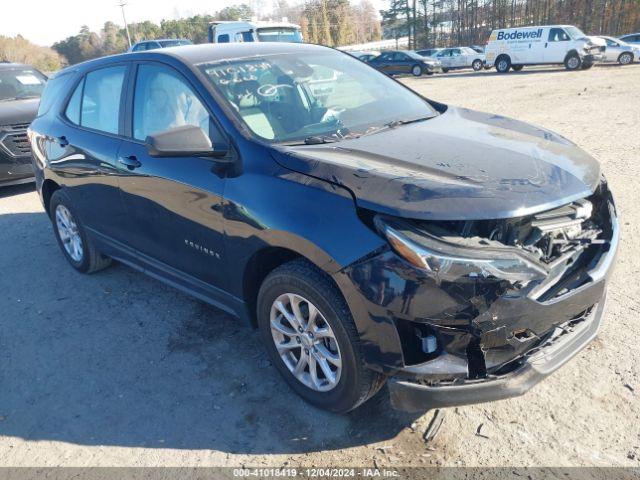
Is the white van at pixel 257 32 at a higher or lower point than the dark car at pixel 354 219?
higher

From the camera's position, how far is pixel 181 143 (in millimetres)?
2855

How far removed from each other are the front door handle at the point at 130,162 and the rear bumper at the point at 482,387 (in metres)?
2.28

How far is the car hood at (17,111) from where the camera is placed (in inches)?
306

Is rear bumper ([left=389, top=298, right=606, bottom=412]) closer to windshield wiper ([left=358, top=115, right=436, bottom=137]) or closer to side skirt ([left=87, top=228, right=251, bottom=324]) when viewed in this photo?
side skirt ([left=87, top=228, right=251, bottom=324])

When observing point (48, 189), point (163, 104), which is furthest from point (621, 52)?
point (163, 104)

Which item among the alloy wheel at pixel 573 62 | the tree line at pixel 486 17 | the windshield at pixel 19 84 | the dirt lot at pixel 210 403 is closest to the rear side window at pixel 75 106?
the dirt lot at pixel 210 403

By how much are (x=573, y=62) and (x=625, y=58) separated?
9.69 ft

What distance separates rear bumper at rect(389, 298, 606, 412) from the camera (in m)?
2.27

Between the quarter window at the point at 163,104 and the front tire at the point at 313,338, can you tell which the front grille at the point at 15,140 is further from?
the front tire at the point at 313,338

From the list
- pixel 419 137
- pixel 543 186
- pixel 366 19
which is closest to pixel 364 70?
pixel 419 137

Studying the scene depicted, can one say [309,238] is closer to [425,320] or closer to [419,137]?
[425,320]

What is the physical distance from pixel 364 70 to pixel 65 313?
304 cm

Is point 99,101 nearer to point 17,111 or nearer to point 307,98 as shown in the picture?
point 307,98

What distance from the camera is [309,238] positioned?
2.46m
